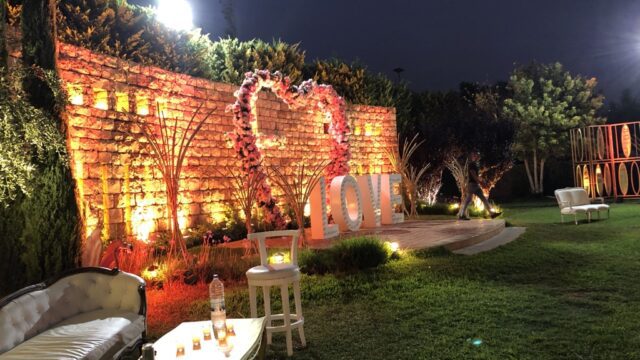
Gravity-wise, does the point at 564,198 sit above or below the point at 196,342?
above

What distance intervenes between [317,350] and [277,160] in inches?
339

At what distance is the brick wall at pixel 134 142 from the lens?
7.86 m

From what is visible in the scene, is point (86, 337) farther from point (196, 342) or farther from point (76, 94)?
point (76, 94)

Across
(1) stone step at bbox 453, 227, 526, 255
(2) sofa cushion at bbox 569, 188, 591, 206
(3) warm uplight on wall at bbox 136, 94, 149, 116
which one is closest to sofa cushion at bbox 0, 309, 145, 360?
(3) warm uplight on wall at bbox 136, 94, 149, 116

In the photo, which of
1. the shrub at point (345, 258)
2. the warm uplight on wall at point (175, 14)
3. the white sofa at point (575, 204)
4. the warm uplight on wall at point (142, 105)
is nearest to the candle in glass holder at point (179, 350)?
the shrub at point (345, 258)

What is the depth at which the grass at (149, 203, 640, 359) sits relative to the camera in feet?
13.0

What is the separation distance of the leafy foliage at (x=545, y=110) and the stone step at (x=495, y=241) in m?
12.5

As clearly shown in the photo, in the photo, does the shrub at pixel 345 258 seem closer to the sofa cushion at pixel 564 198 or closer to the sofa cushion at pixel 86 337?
the sofa cushion at pixel 86 337

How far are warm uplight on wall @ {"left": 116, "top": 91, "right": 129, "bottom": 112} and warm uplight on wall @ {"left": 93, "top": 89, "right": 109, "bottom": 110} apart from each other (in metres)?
0.25

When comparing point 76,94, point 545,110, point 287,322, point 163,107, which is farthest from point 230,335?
point 545,110

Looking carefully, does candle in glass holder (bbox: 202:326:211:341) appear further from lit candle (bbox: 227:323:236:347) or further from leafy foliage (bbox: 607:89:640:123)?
leafy foliage (bbox: 607:89:640:123)

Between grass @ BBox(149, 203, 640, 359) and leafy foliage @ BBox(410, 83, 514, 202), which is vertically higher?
leafy foliage @ BBox(410, 83, 514, 202)

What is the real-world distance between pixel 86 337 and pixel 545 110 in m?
22.8

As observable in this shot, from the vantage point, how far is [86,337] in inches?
133
